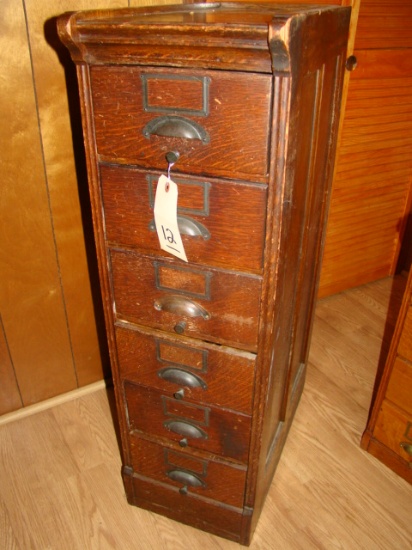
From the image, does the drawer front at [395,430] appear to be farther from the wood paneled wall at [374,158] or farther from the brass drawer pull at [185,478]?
the wood paneled wall at [374,158]

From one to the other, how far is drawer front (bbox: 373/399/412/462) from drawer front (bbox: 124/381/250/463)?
0.54m

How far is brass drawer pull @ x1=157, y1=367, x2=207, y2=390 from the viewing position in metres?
1.07

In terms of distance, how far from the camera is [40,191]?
139 cm

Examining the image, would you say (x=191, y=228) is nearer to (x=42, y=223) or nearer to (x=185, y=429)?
(x=185, y=429)

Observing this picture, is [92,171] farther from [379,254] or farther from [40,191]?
[379,254]

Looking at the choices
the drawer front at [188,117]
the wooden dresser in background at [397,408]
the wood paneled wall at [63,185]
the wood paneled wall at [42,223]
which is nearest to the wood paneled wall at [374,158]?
the wood paneled wall at [63,185]

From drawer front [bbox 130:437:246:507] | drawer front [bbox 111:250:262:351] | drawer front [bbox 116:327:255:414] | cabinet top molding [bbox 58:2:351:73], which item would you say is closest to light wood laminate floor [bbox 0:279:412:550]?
drawer front [bbox 130:437:246:507]

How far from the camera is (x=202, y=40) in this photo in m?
0.72

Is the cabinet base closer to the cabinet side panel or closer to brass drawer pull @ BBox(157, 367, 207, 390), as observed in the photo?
the cabinet side panel

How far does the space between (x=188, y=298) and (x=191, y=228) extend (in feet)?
0.55

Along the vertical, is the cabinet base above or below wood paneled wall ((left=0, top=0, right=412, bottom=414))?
below

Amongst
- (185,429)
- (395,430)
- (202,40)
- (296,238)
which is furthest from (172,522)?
(202,40)

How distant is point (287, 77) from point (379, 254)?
73.9 inches

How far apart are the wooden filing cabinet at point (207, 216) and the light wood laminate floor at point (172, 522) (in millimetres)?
100
